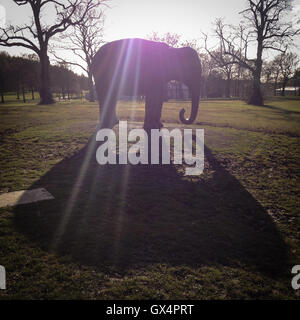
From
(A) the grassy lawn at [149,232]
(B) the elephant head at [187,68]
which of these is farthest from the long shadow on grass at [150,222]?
(B) the elephant head at [187,68]

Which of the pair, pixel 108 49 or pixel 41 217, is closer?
pixel 41 217

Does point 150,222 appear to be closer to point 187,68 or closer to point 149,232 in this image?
point 149,232

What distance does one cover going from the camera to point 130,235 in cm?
242

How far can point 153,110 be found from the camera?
6.56 m

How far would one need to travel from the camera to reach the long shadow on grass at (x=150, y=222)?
2.15 meters

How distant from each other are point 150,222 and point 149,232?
21 cm

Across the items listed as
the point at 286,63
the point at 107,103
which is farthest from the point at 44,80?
the point at 286,63

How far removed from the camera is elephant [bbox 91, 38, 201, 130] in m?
5.97

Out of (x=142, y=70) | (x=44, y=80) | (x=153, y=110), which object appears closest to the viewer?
(x=142, y=70)

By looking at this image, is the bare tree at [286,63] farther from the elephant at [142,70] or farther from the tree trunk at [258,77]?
the elephant at [142,70]

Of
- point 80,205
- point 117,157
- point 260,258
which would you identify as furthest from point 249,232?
point 117,157

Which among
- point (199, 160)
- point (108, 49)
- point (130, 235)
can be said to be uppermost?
point (108, 49)
